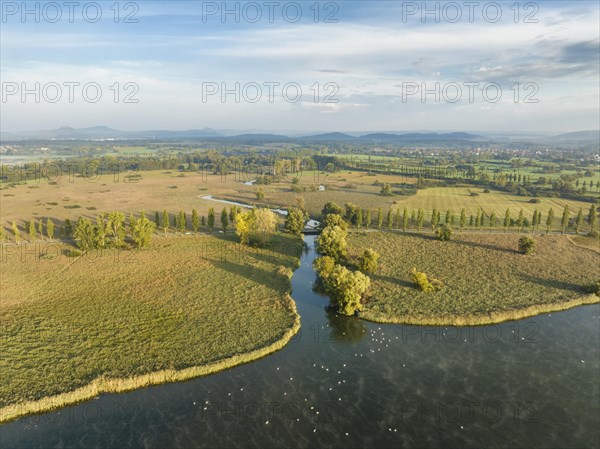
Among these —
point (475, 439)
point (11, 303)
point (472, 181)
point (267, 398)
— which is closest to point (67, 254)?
point (11, 303)

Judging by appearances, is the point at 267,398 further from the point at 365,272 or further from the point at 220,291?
the point at 365,272

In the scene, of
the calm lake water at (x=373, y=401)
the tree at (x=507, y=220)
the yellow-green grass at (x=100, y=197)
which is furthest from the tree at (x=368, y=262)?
the yellow-green grass at (x=100, y=197)

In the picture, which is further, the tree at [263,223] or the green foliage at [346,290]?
the tree at [263,223]

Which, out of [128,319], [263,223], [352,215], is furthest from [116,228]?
[352,215]

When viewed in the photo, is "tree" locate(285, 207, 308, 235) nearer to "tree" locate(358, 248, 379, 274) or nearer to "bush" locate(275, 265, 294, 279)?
"bush" locate(275, 265, 294, 279)

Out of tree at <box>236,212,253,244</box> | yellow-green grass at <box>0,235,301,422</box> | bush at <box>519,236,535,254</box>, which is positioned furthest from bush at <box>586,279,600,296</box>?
tree at <box>236,212,253,244</box>

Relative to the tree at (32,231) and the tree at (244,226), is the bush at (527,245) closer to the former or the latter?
the tree at (244,226)

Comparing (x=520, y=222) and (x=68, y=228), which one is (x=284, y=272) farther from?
(x=520, y=222)
